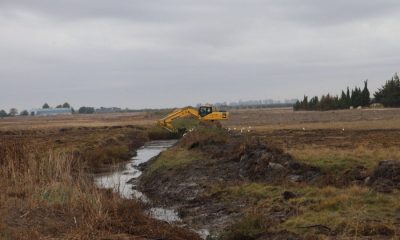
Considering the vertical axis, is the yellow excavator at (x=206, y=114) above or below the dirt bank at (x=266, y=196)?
above

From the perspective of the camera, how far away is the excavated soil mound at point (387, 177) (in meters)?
16.6

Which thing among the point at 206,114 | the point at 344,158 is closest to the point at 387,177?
the point at 344,158

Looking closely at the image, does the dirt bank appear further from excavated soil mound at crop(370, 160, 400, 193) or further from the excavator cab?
the excavator cab

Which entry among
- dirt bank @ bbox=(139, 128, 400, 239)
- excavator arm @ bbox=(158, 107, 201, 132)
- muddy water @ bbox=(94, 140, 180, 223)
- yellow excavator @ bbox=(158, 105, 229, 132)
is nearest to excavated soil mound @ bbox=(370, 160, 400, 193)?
dirt bank @ bbox=(139, 128, 400, 239)

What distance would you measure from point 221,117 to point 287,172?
39.3 metres

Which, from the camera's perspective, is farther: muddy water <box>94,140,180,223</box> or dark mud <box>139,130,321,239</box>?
muddy water <box>94,140,180,223</box>

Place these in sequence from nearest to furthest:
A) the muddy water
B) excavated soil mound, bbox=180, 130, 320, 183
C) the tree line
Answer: the muddy water → excavated soil mound, bbox=180, 130, 320, 183 → the tree line

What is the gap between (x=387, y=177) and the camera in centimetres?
1764

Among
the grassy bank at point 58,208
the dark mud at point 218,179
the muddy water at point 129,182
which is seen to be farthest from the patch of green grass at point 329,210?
the muddy water at point 129,182

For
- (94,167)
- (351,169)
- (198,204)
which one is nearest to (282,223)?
(198,204)

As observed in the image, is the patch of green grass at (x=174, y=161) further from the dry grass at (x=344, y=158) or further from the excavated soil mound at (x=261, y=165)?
the dry grass at (x=344, y=158)

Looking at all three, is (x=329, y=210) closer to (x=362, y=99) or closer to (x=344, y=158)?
(x=344, y=158)

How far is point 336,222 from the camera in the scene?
12812 mm

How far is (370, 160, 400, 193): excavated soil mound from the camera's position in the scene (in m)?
16.6
